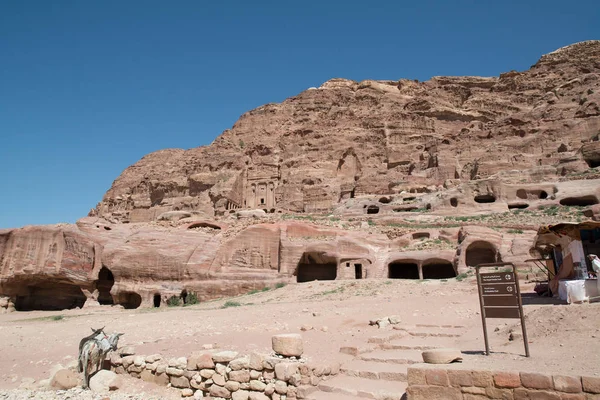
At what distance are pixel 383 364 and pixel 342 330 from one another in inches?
169

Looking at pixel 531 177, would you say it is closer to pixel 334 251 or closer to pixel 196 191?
pixel 334 251

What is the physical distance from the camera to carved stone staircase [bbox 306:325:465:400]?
25.1ft

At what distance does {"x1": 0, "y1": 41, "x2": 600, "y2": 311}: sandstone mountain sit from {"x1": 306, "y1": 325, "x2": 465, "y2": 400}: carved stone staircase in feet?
48.7

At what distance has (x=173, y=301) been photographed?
27.0 meters

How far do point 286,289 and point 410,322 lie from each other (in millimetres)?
12845

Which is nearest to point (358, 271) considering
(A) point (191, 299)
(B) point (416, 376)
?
(A) point (191, 299)

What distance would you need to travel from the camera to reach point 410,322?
13.2 meters

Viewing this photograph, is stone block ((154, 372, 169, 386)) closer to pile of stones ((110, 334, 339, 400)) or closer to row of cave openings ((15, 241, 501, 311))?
pile of stones ((110, 334, 339, 400))

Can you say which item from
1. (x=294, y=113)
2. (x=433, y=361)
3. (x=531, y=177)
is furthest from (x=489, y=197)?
(x=294, y=113)

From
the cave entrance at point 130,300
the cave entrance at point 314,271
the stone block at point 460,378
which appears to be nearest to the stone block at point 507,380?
the stone block at point 460,378

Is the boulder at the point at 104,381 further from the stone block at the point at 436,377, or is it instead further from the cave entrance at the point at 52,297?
the cave entrance at the point at 52,297

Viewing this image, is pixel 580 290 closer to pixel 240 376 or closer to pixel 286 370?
pixel 286 370

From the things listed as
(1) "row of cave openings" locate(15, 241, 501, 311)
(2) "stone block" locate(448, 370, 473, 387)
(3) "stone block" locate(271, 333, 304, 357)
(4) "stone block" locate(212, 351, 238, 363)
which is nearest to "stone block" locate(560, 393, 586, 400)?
(2) "stone block" locate(448, 370, 473, 387)

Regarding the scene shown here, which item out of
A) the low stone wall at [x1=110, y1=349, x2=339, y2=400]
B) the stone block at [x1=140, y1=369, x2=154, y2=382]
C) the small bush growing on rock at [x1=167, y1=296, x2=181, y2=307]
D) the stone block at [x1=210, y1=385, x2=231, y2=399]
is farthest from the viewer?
the small bush growing on rock at [x1=167, y1=296, x2=181, y2=307]
